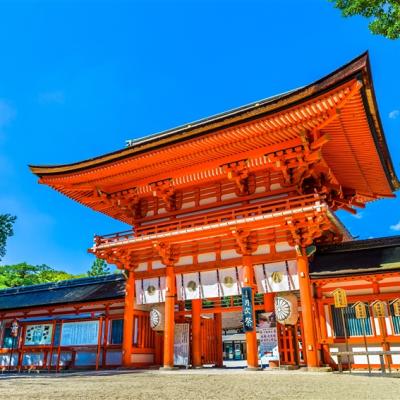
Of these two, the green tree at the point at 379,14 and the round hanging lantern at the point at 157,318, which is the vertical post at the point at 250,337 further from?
the green tree at the point at 379,14

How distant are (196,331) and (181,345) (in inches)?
34.4

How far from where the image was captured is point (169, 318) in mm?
15305

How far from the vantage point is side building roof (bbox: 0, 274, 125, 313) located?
18.9m

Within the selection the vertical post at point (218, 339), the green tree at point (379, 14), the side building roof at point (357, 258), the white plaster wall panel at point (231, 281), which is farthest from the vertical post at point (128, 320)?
the green tree at point (379, 14)

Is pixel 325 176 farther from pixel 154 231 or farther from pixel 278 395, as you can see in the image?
pixel 278 395

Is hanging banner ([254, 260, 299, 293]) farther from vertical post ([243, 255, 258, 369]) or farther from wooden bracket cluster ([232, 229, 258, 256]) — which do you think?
wooden bracket cluster ([232, 229, 258, 256])

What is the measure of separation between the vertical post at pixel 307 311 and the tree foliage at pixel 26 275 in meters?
47.0

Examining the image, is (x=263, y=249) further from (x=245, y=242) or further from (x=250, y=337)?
(x=250, y=337)

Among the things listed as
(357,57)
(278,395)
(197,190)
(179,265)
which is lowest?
(278,395)

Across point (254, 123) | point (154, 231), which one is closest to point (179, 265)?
point (154, 231)

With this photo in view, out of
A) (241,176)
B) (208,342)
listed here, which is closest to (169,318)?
(208,342)

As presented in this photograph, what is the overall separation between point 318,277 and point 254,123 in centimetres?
594

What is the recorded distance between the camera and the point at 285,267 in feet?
45.8

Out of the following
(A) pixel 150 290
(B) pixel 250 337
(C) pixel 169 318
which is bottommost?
(B) pixel 250 337
